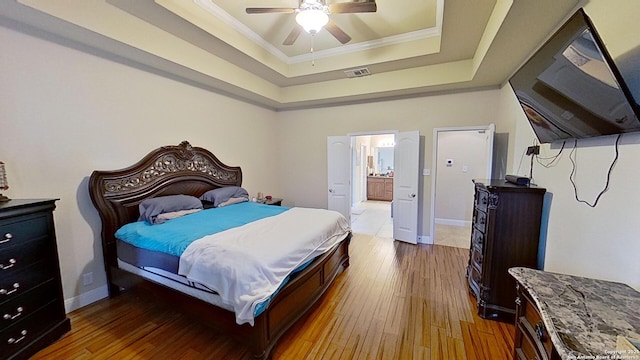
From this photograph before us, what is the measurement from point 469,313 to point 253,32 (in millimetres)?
4209

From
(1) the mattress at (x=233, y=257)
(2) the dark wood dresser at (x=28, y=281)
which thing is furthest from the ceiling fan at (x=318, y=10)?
(2) the dark wood dresser at (x=28, y=281)

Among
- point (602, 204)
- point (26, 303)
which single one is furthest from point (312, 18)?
point (26, 303)

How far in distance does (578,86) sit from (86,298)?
4448mm

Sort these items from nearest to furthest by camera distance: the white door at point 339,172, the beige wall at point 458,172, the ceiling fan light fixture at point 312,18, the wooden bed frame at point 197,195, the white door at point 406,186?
the wooden bed frame at point 197,195 < the ceiling fan light fixture at point 312,18 < the white door at point 406,186 < the white door at point 339,172 < the beige wall at point 458,172

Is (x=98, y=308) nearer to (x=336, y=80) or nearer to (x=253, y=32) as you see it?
(x=253, y=32)

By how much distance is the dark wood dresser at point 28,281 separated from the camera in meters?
1.71

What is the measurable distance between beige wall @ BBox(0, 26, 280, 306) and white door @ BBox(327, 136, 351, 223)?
273 cm

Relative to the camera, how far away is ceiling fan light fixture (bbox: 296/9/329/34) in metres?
2.26

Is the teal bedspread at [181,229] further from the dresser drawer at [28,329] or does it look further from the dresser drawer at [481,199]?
the dresser drawer at [481,199]

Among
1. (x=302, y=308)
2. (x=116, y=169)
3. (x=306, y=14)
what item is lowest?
(x=302, y=308)

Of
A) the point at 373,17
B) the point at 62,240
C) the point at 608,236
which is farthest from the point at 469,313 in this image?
the point at 62,240

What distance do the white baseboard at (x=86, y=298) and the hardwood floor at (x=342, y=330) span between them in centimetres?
7

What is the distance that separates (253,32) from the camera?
3.33 meters

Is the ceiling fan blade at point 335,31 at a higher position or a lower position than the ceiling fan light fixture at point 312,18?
higher
